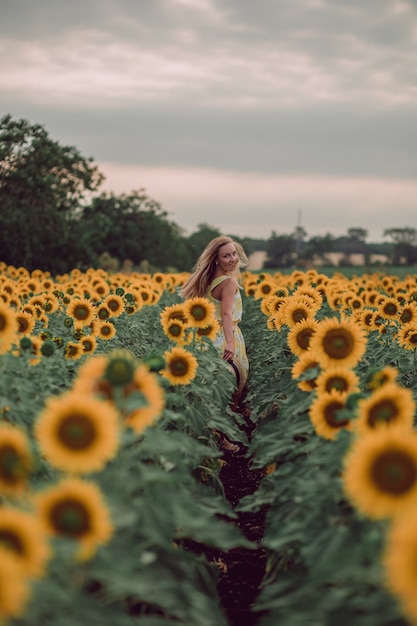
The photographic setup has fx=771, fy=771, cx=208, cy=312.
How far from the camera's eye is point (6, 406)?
403 centimetres

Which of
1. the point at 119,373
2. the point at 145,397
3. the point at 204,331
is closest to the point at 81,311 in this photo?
the point at 204,331

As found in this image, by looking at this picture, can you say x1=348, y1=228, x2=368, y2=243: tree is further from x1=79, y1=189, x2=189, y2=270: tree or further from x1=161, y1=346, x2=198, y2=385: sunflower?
x1=161, y1=346, x2=198, y2=385: sunflower

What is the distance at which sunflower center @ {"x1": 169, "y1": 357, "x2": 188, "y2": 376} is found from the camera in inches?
195

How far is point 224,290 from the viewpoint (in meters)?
8.44

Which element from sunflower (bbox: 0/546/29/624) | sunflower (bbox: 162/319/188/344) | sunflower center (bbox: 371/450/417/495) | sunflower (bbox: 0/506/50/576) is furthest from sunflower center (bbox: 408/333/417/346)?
sunflower (bbox: 0/546/29/624)

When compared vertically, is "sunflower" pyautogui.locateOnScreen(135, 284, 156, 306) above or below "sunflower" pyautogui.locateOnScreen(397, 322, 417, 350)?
above

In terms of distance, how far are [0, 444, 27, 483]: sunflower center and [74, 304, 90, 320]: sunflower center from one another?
507 cm

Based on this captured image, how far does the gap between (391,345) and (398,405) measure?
4.36m

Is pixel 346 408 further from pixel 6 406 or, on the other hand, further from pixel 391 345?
pixel 391 345

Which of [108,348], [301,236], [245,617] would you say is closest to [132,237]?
[301,236]

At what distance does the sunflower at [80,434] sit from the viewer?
2758mm

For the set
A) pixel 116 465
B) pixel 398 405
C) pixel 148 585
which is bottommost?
pixel 148 585

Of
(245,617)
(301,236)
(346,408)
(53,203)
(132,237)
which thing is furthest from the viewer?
(301,236)

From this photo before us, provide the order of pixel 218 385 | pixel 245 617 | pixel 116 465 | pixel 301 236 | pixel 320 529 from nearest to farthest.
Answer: pixel 116 465 < pixel 320 529 < pixel 245 617 < pixel 218 385 < pixel 301 236
